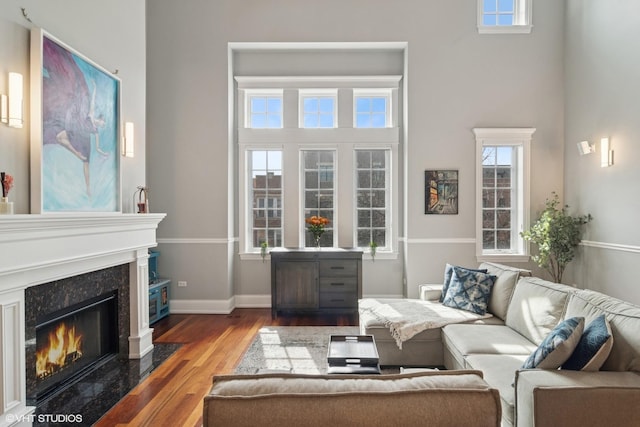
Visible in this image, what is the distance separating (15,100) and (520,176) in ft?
18.6

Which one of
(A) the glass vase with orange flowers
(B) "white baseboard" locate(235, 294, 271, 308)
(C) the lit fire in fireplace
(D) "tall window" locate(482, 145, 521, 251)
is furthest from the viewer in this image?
(B) "white baseboard" locate(235, 294, 271, 308)

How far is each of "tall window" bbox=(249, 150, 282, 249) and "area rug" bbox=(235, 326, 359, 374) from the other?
153 cm

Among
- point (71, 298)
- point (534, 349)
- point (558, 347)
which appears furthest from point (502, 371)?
point (71, 298)

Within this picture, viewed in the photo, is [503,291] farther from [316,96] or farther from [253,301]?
[316,96]

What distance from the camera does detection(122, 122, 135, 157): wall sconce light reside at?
11.9 ft

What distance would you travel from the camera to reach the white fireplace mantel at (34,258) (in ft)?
7.10

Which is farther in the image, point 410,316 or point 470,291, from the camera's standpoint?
point 470,291

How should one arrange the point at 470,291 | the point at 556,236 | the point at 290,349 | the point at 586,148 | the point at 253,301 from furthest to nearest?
the point at 253,301, the point at 556,236, the point at 586,148, the point at 290,349, the point at 470,291

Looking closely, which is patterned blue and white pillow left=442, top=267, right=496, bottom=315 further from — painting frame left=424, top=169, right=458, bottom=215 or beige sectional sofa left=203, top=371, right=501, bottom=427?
beige sectional sofa left=203, top=371, right=501, bottom=427

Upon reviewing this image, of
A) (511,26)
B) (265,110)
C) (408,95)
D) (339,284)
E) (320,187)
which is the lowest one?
(339,284)

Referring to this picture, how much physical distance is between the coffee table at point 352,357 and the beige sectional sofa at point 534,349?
0.63 m

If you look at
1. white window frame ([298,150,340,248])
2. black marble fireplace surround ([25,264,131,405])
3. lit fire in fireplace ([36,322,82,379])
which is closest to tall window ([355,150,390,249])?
white window frame ([298,150,340,248])

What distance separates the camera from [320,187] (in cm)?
564

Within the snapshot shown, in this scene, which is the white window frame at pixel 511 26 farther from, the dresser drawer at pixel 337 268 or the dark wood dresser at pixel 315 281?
the dresser drawer at pixel 337 268
